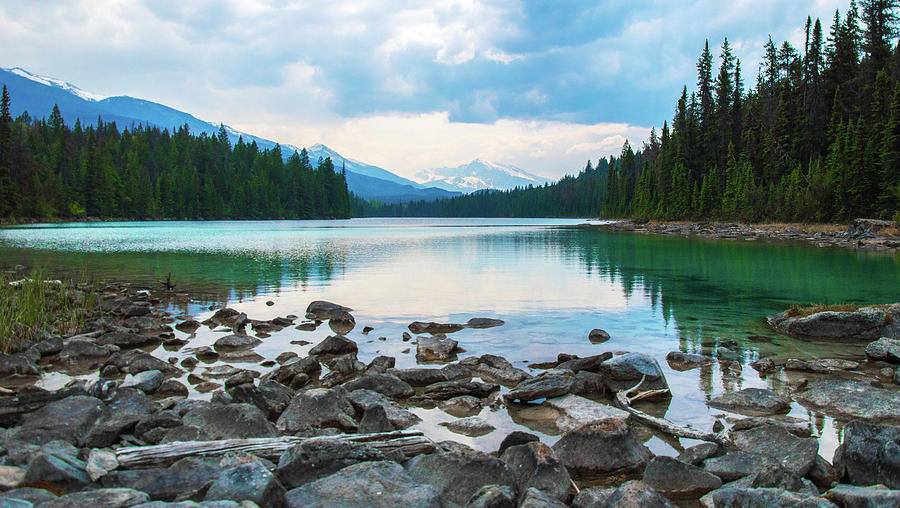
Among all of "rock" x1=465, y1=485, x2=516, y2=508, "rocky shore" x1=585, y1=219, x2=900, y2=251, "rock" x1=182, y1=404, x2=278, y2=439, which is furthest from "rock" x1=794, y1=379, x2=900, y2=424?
"rocky shore" x1=585, y1=219, x2=900, y2=251

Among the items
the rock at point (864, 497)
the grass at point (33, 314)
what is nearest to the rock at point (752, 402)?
the rock at point (864, 497)

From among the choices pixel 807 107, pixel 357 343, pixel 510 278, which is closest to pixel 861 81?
pixel 807 107

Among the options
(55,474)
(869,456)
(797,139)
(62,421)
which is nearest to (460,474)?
(55,474)

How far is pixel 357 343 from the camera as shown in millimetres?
12750

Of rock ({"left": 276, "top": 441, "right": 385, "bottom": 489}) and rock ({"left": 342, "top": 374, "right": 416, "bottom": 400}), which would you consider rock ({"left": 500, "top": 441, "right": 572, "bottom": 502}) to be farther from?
rock ({"left": 342, "top": 374, "right": 416, "bottom": 400})

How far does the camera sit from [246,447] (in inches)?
224

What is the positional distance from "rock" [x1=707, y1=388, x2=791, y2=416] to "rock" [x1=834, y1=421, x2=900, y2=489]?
2148 mm

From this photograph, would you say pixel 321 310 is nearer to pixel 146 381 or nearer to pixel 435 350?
pixel 435 350

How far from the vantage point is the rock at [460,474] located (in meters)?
5.07

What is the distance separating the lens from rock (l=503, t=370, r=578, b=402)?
27.7 feet

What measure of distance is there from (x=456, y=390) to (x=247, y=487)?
179 inches

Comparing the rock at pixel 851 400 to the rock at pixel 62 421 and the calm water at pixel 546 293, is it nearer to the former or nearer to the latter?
the calm water at pixel 546 293

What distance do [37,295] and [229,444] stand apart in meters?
12.0

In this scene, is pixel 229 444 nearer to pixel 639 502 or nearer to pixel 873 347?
pixel 639 502
